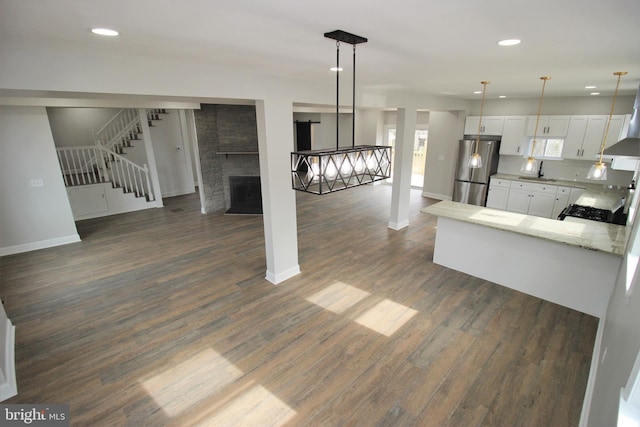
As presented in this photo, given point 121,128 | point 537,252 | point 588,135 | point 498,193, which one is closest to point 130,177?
point 121,128

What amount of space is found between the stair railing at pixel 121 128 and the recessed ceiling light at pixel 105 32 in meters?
6.65

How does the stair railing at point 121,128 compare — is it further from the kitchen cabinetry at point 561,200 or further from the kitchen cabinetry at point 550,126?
the kitchen cabinetry at point 561,200

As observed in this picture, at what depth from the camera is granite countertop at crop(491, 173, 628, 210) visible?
5.04 meters

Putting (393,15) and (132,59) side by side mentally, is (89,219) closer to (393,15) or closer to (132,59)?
(132,59)

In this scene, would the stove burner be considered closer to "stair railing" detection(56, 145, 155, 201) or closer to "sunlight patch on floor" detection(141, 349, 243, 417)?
"sunlight patch on floor" detection(141, 349, 243, 417)

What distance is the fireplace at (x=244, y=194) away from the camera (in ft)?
24.1

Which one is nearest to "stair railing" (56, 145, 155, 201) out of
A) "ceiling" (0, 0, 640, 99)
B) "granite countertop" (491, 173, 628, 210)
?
"ceiling" (0, 0, 640, 99)

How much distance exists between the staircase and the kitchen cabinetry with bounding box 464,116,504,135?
318 inches

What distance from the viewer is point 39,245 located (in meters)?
5.25

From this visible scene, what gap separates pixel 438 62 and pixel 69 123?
31.5ft

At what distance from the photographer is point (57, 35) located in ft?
6.25

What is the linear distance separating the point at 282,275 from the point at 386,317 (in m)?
1.55

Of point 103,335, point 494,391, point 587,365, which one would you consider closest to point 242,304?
point 103,335

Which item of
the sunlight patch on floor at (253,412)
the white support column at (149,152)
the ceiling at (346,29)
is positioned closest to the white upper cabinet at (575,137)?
the ceiling at (346,29)
